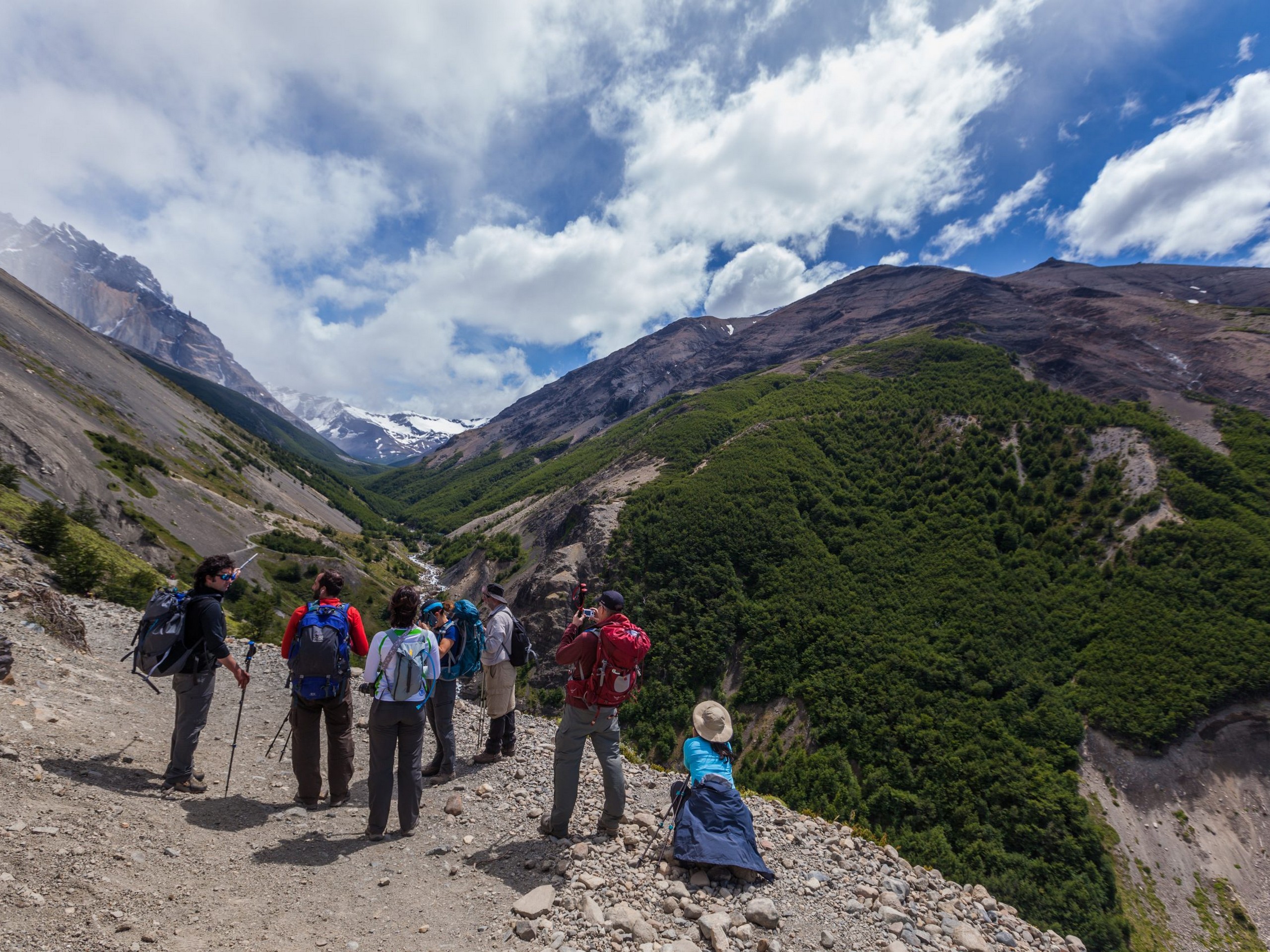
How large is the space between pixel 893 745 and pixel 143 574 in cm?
4158

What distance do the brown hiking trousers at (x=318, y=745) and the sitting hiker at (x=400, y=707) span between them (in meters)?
1.04

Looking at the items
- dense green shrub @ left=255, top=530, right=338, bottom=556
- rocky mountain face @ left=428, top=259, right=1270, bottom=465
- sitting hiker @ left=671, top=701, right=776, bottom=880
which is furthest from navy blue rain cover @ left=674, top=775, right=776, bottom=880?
rocky mountain face @ left=428, top=259, right=1270, bottom=465

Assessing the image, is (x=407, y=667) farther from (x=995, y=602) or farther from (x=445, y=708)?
(x=995, y=602)

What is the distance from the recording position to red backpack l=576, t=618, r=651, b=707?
716cm

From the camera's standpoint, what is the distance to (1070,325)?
10012 cm

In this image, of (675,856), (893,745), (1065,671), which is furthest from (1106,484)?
(675,856)

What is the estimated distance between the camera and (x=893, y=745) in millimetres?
33281

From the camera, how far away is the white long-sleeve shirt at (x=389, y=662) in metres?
7.13

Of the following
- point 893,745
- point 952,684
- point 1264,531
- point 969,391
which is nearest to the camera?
point 893,745

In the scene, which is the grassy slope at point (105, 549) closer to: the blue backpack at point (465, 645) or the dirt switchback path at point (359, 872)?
the dirt switchback path at point (359, 872)

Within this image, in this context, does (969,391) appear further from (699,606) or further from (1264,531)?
(699,606)

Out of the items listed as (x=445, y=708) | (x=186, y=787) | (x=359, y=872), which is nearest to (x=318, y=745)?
(x=186, y=787)

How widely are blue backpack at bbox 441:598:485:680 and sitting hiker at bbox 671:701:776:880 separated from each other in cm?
443

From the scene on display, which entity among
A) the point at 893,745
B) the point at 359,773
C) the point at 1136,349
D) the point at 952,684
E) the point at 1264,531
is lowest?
the point at 893,745
